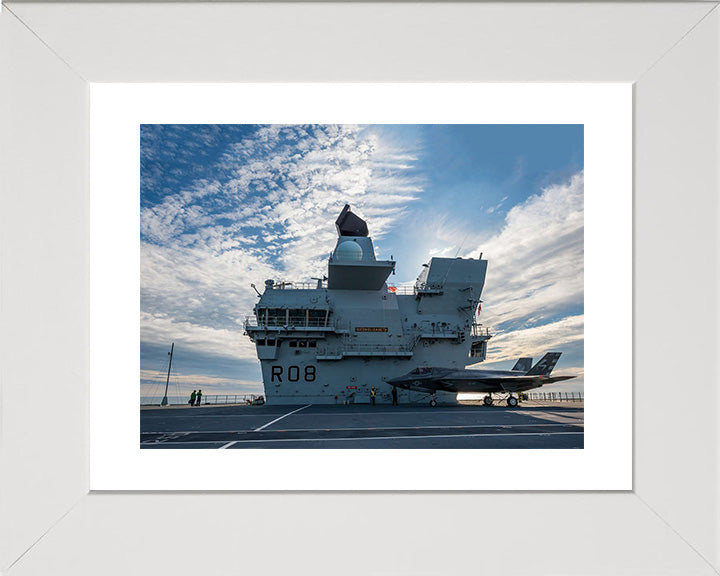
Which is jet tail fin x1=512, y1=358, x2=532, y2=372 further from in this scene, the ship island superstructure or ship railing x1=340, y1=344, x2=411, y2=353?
ship railing x1=340, y1=344, x2=411, y2=353

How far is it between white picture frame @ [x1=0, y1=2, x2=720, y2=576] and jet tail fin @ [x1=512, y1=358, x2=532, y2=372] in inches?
627

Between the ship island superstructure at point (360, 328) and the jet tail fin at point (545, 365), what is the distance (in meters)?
2.30

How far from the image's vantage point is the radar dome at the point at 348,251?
17.3 meters

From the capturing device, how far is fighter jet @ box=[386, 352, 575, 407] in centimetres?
1611

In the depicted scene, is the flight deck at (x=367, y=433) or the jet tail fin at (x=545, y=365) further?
the jet tail fin at (x=545, y=365)

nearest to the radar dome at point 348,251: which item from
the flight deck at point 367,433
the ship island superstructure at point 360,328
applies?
the ship island superstructure at point 360,328
